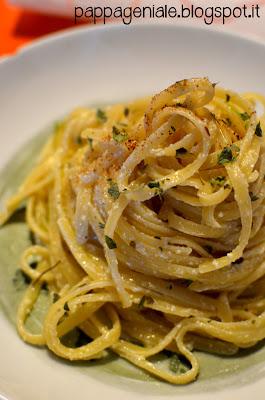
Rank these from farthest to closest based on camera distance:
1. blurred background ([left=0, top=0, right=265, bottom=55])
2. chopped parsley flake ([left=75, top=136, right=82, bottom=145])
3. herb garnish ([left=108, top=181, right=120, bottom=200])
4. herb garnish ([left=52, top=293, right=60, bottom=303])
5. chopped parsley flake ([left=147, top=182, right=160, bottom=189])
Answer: blurred background ([left=0, top=0, right=265, bottom=55]) < chopped parsley flake ([left=75, top=136, right=82, bottom=145]) < herb garnish ([left=52, top=293, right=60, bottom=303]) < herb garnish ([left=108, top=181, right=120, bottom=200]) < chopped parsley flake ([left=147, top=182, right=160, bottom=189])

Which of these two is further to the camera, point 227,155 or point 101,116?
point 101,116

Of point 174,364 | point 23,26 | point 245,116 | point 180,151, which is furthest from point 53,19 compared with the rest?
point 174,364

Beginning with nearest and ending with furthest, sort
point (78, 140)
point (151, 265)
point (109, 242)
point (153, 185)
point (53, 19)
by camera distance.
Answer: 1. point (153, 185)
2. point (109, 242)
3. point (151, 265)
4. point (78, 140)
5. point (53, 19)

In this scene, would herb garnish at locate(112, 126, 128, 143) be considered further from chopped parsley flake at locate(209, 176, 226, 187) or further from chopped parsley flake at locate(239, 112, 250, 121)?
chopped parsley flake at locate(239, 112, 250, 121)

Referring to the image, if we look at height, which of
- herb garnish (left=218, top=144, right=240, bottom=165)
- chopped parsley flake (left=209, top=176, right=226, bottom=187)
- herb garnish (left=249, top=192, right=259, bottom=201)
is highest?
herb garnish (left=218, top=144, right=240, bottom=165)

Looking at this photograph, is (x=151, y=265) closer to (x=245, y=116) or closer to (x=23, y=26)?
(x=245, y=116)

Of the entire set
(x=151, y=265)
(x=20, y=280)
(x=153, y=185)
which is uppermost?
(x=153, y=185)

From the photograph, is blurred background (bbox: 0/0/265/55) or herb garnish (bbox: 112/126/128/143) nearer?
herb garnish (bbox: 112/126/128/143)

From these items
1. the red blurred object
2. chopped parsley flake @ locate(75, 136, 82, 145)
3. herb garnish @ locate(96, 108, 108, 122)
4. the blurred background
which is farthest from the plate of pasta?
the red blurred object
